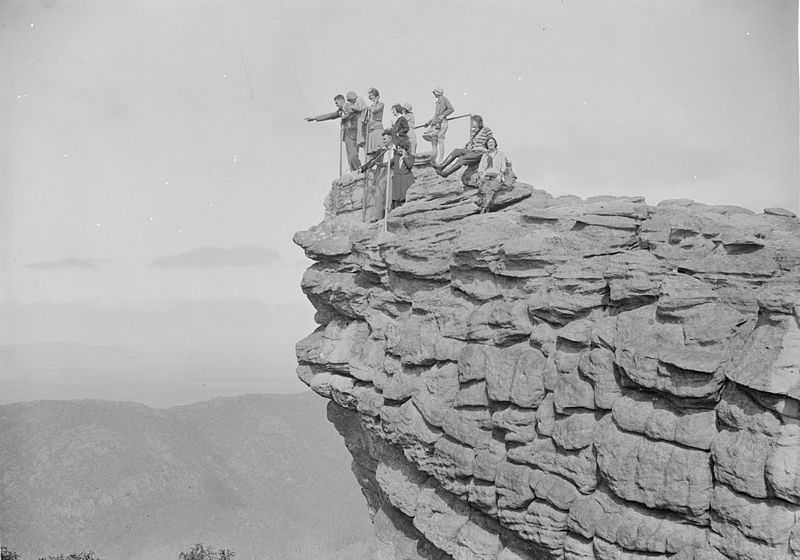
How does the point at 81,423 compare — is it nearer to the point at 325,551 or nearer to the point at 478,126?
the point at 325,551

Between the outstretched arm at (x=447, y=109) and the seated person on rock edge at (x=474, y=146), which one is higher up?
the outstretched arm at (x=447, y=109)

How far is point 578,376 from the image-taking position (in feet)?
38.7

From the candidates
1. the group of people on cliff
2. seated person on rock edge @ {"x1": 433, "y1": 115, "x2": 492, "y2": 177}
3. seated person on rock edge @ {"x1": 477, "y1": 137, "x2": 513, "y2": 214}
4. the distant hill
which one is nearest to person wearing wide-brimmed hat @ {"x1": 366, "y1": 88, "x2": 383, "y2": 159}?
the group of people on cliff

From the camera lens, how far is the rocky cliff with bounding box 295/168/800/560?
31.3 ft

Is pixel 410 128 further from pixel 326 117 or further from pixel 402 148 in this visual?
pixel 326 117

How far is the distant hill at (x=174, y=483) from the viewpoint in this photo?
42.2 meters

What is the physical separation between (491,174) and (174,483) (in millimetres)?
39827

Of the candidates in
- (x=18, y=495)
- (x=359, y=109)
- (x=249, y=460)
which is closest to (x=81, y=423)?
(x=18, y=495)

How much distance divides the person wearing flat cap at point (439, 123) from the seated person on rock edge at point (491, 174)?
10.3ft

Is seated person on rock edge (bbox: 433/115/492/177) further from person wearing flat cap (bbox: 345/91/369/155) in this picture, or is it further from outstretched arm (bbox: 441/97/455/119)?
person wearing flat cap (bbox: 345/91/369/155)

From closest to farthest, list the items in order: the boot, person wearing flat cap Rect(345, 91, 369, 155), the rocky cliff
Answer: the rocky cliff → the boot → person wearing flat cap Rect(345, 91, 369, 155)

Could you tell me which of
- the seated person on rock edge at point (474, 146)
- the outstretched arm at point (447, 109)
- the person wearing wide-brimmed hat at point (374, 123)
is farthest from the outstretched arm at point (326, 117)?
the seated person on rock edge at point (474, 146)

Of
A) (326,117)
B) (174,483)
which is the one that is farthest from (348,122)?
(174,483)

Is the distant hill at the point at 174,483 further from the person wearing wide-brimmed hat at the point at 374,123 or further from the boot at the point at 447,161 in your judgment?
the boot at the point at 447,161
